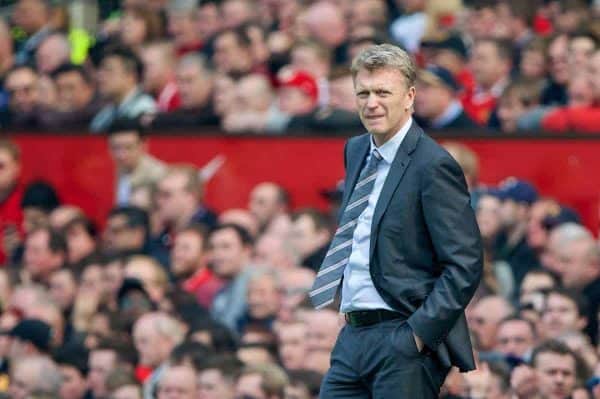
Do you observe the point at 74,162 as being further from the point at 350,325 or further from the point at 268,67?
the point at 350,325

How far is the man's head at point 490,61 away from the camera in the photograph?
13492mm

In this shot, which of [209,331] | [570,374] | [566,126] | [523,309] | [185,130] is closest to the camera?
[570,374]

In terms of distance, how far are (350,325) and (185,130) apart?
24.9 feet

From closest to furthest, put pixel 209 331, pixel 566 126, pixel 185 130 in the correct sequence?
pixel 209 331 → pixel 566 126 → pixel 185 130

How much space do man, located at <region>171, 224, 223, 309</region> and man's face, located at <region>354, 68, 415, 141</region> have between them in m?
5.87

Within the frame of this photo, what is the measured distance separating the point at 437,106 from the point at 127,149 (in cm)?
277

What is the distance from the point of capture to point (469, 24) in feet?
48.8

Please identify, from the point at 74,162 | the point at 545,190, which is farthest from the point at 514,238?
the point at 74,162

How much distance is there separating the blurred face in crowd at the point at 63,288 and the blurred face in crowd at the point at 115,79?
232 centimetres

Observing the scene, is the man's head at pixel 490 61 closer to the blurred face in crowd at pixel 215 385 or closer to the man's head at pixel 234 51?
the man's head at pixel 234 51

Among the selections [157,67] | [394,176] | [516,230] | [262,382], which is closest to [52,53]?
[157,67]

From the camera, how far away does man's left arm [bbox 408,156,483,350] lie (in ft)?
22.3

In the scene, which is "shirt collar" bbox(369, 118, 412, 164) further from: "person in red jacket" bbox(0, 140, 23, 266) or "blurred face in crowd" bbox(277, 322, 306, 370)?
"person in red jacket" bbox(0, 140, 23, 266)

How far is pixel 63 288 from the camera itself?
13.5m
